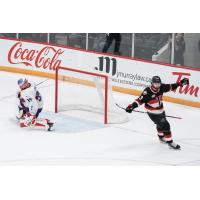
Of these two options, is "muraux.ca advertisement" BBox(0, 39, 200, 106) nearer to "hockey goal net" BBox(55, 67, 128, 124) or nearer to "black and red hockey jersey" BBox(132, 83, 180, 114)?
"hockey goal net" BBox(55, 67, 128, 124)

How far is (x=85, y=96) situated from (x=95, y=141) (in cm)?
236

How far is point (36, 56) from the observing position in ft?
67.1

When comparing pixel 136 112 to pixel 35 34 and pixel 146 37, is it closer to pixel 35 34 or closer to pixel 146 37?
pixel 146 37

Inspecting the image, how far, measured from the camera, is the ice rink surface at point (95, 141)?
13.4 m

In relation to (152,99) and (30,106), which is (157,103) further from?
(30,106)

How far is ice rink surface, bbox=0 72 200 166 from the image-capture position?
13445 millimetres

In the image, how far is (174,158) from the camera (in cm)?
1356

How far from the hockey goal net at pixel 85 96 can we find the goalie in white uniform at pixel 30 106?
1.16m

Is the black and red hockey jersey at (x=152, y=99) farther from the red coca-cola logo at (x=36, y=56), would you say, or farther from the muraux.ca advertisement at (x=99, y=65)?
the red coca-cola logo at (x=36, y=56)

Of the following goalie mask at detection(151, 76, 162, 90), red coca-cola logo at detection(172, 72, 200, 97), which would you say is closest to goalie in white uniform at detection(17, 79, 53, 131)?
goalie mask at detection(151, 76, 162, 90)

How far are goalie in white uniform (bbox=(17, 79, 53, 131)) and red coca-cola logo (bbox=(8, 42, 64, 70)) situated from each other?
15.1ft

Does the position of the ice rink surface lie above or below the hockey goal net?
below

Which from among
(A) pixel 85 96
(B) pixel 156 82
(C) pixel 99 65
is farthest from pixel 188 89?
(B) pixel 156 82
